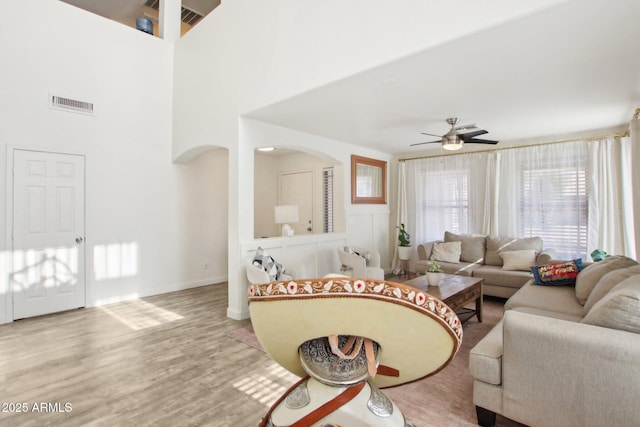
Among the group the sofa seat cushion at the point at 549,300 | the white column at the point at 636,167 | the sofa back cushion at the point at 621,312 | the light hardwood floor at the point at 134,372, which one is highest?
the white column at the point at 636,167

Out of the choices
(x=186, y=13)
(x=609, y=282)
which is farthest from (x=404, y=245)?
(x=186, y=13)

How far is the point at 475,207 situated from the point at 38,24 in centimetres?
672

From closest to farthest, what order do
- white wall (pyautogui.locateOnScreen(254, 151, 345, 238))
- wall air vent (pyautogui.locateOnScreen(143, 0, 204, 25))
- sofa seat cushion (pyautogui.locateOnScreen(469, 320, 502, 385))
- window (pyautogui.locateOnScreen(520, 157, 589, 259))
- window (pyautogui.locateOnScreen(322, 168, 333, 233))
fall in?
sofa seat cushion (pyautogui.locateOnScreen(469, 320, 502, 385)) → window (pyautogui.locateOnScreen(520, 157, 589, 259)) → wall air vent (pyautogui.locateOnScreen(143, 0, 204, 25)) → window (pyautogui.locateOnScreen(322, 168, 333, 233)) → white wall (pyautogui.locateOnScreen(254, 151, 345, 238))

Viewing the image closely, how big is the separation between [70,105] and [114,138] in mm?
607

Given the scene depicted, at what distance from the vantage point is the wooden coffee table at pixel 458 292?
3228mm

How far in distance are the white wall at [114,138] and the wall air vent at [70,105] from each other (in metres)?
0.07

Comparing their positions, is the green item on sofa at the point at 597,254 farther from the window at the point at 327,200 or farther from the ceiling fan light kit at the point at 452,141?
the window at the point at 327,200

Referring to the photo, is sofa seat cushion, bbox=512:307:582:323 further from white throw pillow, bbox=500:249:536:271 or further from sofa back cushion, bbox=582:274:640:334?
white throw pillow, bbox=500:249:536:271

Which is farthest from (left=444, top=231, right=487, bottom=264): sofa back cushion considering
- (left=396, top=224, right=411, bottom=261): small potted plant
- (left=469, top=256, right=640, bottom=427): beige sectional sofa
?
(left=469, top=256, right=640, bottom=427): beige sectional sofa

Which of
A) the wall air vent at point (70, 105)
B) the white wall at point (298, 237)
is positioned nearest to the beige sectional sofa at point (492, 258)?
the white wall at point (298, 237)

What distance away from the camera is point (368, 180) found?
6.12 meters

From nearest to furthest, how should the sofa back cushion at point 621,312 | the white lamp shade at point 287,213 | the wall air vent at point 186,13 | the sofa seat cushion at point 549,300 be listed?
the sofa back cushion at point 621,312 < the sofa seat cushion at point 549,300 < the white lamp shade at point 287,213 < the wall air vent at point 186,13

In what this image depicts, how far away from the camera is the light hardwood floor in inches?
81.5

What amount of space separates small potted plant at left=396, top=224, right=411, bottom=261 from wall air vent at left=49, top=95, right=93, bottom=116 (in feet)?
17.2
